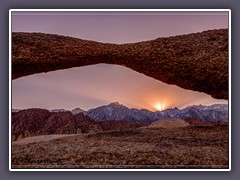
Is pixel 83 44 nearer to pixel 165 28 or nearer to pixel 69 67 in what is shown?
pixel 69 67

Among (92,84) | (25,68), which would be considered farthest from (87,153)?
(25,68)

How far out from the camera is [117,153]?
209cm

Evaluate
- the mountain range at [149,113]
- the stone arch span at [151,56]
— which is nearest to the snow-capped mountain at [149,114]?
the mountain range at [149,113]

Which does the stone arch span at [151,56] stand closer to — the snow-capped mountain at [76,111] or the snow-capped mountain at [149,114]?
the snow-capped mountain at [149,114]

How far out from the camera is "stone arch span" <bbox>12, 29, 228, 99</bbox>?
6.92 feet

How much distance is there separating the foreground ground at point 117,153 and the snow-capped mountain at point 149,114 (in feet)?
0.43

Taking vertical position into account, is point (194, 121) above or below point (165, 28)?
below

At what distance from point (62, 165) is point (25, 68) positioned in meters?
0.63

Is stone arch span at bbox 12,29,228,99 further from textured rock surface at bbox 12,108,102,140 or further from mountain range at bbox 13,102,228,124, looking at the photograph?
textured rock surface at bbox 12,108,102,140

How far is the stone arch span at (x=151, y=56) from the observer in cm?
211

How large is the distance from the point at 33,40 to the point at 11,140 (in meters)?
0.63

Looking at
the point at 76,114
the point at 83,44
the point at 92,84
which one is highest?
the point at 83,44

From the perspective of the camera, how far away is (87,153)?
6.85 feet

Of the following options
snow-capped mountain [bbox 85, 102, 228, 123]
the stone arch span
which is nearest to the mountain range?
snow-capped mountain [bbox 85, 102, 228, 123]
